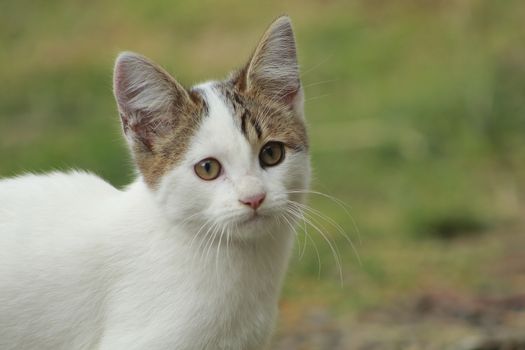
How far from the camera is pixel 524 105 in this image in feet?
24.4

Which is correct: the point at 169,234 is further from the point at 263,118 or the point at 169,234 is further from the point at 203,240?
the point at 263,118

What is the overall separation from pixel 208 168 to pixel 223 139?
0.11 meters

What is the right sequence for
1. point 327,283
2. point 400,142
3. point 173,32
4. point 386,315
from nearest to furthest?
point 386,315 → point 327,283 → point 400,142 → point 173,32

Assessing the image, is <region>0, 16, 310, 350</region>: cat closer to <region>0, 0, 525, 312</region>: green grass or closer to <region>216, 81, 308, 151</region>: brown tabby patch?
<region>216, 81, 308, 151</region>: brown tabby patch

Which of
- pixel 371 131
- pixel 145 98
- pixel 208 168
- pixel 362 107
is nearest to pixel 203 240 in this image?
pixel 208 168

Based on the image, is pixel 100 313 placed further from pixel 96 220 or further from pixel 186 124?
pixel 186 124

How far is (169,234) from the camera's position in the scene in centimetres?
320

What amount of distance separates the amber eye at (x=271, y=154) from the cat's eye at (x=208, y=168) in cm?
17

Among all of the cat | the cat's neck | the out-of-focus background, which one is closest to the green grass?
the out-of-focus background

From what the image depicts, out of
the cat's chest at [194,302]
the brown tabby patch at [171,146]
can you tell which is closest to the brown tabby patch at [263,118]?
the brown tabby patch at [171,146]

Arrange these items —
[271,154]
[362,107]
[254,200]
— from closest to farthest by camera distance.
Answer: [254,200]
[271,154]
[362,107]

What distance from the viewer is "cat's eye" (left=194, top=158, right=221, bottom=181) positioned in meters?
3.05

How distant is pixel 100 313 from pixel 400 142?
439 cm

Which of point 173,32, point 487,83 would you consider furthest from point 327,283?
point 173,32
